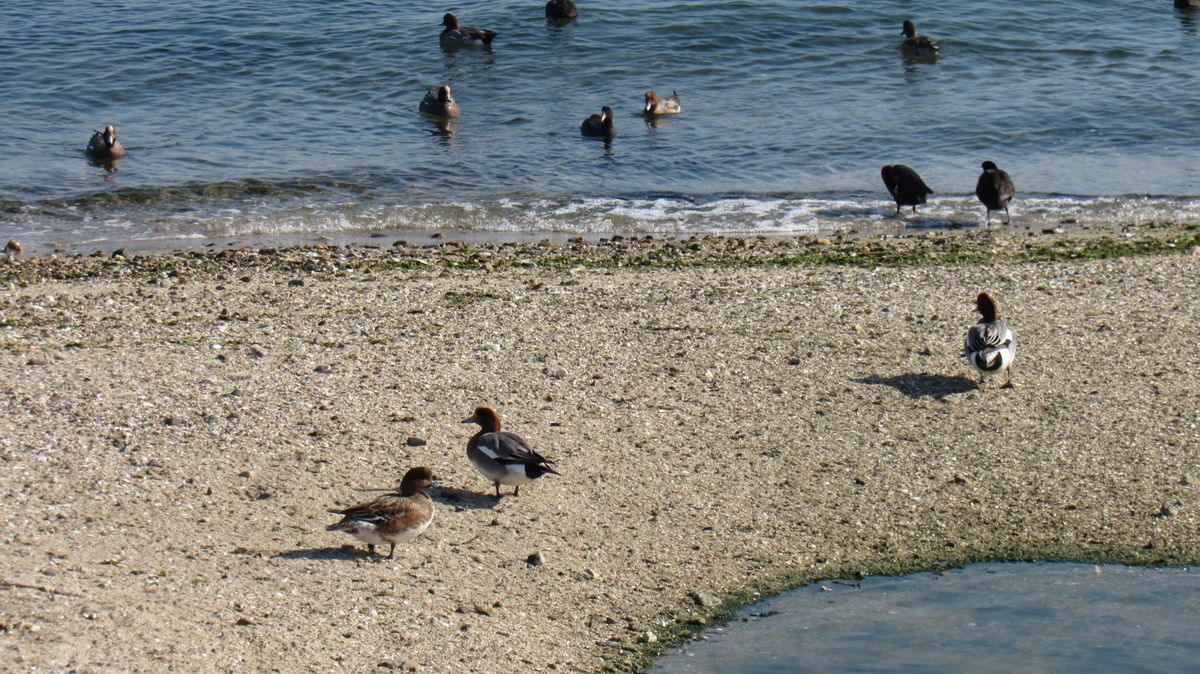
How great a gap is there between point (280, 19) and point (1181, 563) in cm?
2213

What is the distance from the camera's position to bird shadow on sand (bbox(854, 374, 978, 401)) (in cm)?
977

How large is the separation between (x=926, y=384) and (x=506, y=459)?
3.44 meters

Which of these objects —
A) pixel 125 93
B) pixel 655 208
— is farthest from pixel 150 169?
pixel 655 208

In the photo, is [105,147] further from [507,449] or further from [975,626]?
[975,626]

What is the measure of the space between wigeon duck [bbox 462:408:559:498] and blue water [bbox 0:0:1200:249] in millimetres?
8019

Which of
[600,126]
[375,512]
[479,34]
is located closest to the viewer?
[375,512]

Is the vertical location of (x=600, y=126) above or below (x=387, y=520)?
above

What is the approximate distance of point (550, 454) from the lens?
8.74 m

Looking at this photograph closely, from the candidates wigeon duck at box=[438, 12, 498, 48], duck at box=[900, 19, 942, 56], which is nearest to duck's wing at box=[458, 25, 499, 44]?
wigeon duck at box=[438, 12, 498, 48]

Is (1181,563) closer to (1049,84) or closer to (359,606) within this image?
(359,606)

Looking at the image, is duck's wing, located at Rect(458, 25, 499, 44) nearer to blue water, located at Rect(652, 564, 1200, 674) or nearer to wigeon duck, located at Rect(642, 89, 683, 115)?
wigeon duck, located at Rect(642, 89, 683, 115)

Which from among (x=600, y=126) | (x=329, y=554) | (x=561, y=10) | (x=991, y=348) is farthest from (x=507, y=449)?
(x=561, y=10)

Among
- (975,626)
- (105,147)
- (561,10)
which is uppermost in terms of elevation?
(561,10)

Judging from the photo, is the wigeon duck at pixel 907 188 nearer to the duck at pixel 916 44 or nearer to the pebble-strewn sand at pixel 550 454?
the pebble-strewn sand at pixel 550 454
